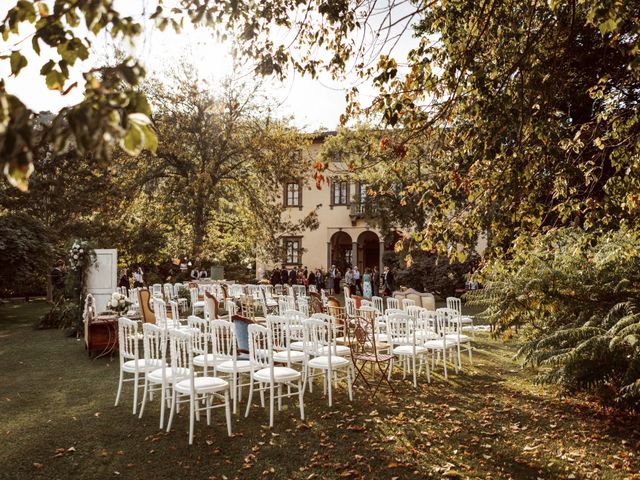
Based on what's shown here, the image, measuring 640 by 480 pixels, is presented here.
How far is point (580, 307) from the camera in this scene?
7.14 m

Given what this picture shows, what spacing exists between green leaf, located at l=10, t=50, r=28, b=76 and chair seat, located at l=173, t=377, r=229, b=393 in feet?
13.9

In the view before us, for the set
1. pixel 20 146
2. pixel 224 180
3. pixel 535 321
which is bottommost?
pixel 535 321

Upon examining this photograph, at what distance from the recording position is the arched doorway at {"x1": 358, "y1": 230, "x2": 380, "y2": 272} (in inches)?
1455

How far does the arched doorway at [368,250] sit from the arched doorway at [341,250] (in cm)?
79

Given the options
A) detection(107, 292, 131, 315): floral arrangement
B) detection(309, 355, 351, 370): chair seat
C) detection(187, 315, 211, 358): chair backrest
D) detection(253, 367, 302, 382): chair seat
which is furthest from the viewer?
detection(107, 292, 131, 315): floral arrangement

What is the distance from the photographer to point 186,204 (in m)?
21.8

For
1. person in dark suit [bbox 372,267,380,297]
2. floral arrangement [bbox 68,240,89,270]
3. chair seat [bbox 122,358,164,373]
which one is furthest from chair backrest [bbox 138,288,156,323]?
person in dark suit [bbox 372,267,380,297]

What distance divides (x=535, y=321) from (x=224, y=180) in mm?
17066

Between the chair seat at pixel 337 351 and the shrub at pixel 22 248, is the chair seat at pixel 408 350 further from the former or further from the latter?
the shrub at pixel 22 248

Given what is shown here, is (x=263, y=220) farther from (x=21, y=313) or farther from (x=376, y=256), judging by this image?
(x=376, y=256)

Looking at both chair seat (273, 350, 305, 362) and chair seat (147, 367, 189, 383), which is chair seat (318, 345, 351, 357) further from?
chair seat (147, 367, 189, 383)

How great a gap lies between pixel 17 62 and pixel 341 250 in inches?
1403

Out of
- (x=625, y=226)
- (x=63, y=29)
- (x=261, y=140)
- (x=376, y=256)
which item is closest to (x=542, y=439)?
(x=625, y=226)

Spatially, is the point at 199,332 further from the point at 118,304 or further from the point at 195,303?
the point at 195,303
